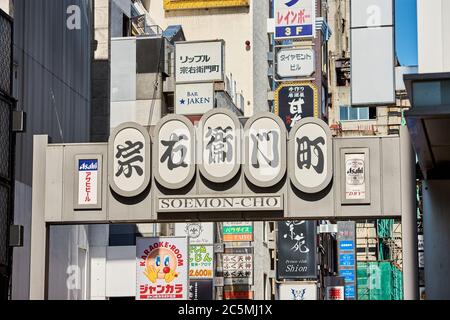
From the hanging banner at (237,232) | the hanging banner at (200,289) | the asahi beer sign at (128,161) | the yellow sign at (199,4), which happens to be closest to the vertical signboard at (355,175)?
the asahi beer sign at (128,161)

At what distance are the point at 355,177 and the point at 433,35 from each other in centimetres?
719

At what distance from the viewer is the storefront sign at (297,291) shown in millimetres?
62181

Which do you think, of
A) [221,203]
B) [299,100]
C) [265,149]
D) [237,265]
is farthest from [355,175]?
[237,265]

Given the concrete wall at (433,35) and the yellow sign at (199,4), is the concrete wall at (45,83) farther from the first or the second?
the yellow sign at (199,4)

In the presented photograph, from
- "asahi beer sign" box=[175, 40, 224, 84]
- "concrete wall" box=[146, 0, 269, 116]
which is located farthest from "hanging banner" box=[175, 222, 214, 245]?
"concrete wall" box=[146, 0, 269, 116]

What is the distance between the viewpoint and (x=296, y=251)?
69625 millimetres

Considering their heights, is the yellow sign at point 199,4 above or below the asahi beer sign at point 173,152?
above

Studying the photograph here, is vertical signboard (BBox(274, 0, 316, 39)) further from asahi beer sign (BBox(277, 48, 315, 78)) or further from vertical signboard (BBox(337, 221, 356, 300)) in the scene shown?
vertical signboard (BBox(337, 221, 356, 300))

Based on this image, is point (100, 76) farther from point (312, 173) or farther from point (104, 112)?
point (312, 173)

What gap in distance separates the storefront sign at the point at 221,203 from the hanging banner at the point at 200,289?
2689cm

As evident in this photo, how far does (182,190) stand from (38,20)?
8560 millimetres

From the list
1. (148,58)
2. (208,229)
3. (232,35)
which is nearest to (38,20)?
(148,58)

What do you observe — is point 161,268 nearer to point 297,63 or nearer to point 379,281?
point 297,63

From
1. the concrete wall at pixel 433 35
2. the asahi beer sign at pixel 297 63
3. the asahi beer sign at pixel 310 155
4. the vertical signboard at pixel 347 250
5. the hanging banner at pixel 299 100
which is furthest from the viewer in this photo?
the vertical signboard at pixel 347 250
